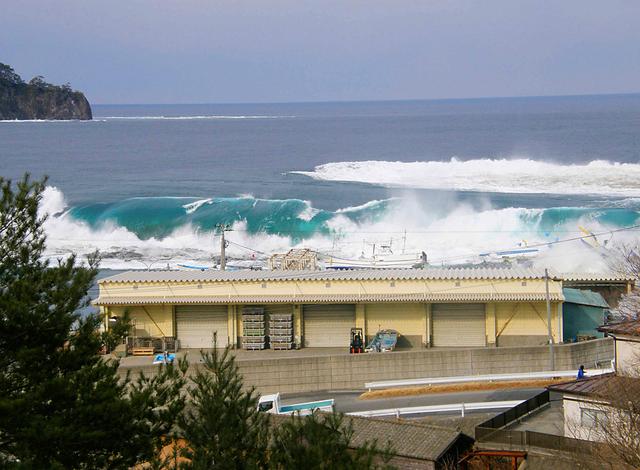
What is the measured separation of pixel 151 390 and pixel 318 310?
454 inches

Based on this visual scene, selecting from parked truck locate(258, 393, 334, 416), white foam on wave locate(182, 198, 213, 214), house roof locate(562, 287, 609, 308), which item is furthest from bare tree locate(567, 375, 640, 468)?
white foam on wave locate(182, 198, 213, 214)

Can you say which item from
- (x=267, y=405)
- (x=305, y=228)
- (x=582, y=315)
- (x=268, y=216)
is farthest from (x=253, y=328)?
(x=268, y=216)

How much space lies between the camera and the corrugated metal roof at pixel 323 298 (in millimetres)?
23250

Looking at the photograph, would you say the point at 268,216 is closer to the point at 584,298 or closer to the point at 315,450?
the point at 584,298

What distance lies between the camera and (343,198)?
64.0 m

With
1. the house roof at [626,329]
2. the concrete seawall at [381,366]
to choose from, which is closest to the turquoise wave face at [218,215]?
the concrete seawall at [381,366]

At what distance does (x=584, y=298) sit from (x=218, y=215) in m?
32.0

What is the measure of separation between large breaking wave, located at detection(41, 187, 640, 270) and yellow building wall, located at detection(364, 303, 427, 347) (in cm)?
1638

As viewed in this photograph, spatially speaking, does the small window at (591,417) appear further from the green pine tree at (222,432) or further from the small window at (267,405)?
the small window at (267,405)

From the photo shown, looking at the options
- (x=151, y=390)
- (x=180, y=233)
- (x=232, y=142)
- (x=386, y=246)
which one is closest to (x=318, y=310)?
(x=151, y=390)

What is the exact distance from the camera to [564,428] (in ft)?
50.1

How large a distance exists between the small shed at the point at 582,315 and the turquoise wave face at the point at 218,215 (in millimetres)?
27080

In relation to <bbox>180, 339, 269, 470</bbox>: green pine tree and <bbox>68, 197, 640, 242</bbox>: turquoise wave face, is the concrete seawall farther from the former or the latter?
<bbox>68, 197, 640, 242</bbox>: turquoise wave face

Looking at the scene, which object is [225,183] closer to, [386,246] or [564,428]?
[386,246]
